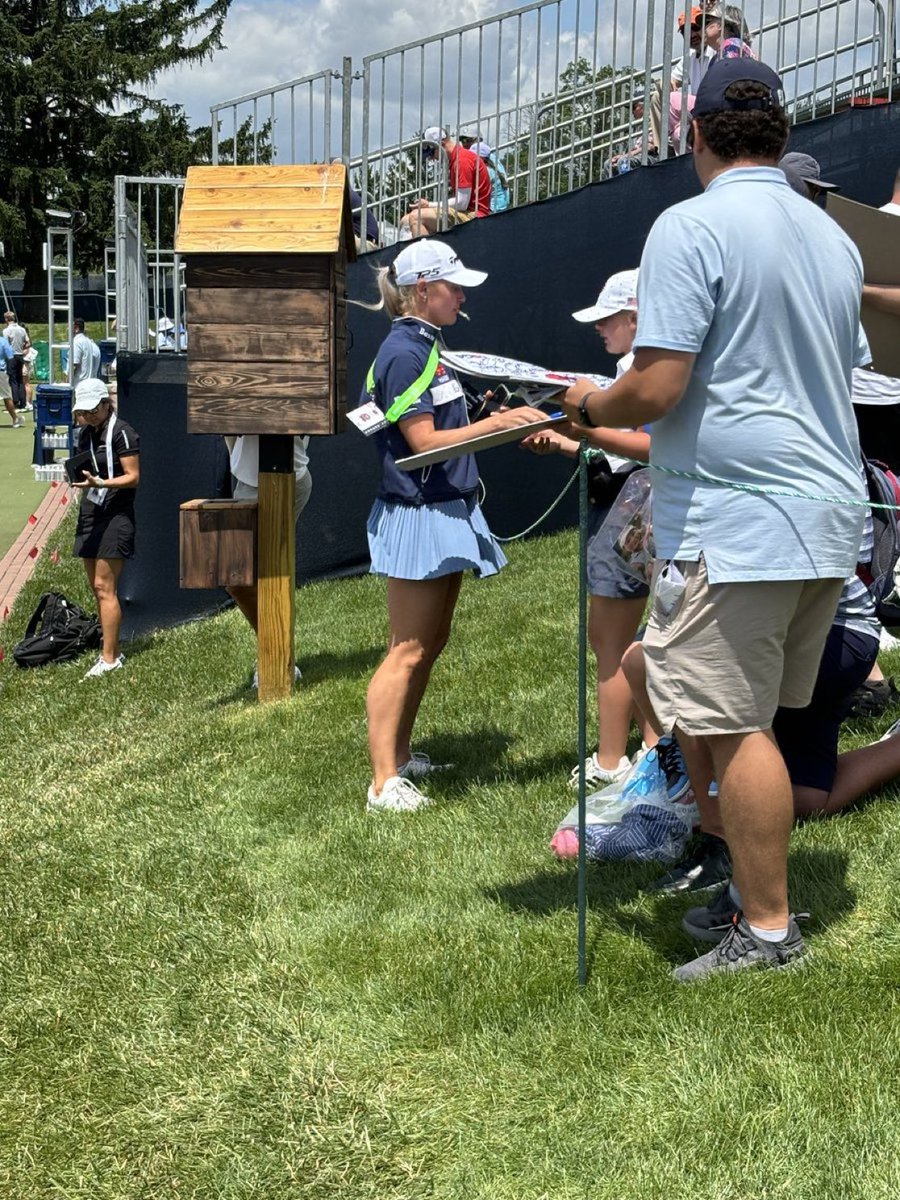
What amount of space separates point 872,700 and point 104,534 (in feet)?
18.7

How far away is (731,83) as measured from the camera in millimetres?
3043

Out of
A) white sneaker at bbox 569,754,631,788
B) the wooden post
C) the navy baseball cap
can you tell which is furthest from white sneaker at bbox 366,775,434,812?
the navy baseball cap

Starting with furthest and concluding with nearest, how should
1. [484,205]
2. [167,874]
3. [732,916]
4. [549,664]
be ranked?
[484,205] → [549,664] → [167,874] → [732,916]

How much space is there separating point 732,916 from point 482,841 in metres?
1.19

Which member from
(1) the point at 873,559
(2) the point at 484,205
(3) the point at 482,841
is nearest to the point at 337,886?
(3) the point at 482,841

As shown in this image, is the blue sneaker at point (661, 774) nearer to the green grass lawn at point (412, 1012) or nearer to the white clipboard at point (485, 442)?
the green grass lawn at point (412, 1012)

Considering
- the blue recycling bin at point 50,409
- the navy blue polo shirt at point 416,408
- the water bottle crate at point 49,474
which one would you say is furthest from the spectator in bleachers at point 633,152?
the water bottle crate at point 49,474

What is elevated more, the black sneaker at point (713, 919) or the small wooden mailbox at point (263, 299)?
the small wooden mailbox at point (263, 299)

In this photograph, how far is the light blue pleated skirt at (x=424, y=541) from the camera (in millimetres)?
4926

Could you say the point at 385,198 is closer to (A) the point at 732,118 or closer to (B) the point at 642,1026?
(A) the point at 732,118

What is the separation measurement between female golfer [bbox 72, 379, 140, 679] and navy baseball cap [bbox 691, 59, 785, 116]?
21.8 feet

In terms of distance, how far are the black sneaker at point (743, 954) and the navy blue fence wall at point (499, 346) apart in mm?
6887

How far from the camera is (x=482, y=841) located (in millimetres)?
4453

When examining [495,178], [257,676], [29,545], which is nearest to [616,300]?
[257,676]
